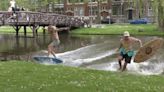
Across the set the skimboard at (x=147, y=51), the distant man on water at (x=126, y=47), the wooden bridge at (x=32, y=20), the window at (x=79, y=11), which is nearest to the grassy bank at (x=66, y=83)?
the distant man on water at (x=126, y=47)

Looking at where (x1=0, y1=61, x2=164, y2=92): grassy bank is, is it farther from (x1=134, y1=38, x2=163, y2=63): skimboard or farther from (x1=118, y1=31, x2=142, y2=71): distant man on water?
(x1=134, y1=38, x2=163, y2=63): skimboard

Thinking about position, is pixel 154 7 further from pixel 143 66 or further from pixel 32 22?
pixel 143 66

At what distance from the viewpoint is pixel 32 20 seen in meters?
51.6

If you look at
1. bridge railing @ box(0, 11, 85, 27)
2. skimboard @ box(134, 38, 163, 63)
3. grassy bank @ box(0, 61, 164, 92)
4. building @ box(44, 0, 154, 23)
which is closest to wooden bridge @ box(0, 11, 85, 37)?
bridge railing @ box(0, 11, 85, 27)

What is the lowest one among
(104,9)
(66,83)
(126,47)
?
(66,83)

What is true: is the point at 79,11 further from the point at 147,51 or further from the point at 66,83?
the point at 66,83

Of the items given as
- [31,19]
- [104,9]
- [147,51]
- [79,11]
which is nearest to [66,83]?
[147,51]

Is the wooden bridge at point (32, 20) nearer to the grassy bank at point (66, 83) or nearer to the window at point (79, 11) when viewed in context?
the grassy bank at point (66, 83)

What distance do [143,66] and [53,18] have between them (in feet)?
122

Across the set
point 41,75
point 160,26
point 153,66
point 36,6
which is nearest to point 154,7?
point 160,26

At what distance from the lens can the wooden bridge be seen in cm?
4500

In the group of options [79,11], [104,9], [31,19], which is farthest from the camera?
[79,11]

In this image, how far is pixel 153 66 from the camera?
2294 centimetres

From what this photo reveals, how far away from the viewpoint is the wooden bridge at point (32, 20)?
4500 cm
